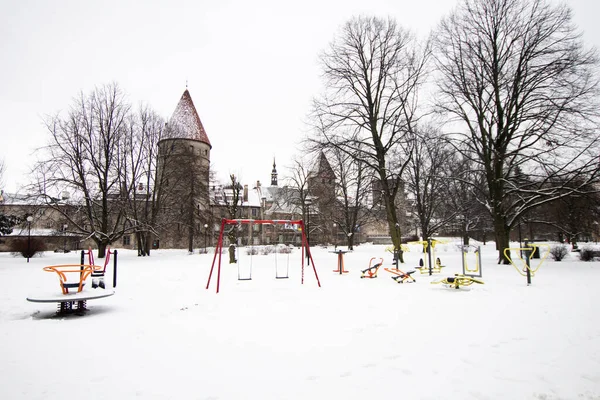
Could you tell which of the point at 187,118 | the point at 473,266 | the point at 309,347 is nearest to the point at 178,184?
the point at 187,118

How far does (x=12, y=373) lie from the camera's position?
4137mm

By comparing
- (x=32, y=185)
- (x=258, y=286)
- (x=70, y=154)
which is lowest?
(x=258, y=286)

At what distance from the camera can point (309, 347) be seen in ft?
16.4

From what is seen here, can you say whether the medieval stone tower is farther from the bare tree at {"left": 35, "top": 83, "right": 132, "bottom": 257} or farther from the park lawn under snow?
the park lawn under snow

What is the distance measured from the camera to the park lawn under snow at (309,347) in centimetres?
368

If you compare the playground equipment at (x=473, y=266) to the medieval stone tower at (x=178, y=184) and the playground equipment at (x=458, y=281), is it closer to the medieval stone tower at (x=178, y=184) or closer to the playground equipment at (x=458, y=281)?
the playground equipment at (x=458, y=281)

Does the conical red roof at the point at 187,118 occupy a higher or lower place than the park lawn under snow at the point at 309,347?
higher

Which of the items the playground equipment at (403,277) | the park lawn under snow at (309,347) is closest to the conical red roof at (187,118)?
the playground equipment at (403,277)

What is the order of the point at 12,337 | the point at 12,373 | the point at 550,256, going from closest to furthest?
the point at 12,373 → the point at 12,337 → the point at 550,256

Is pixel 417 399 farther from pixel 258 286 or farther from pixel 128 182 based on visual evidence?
pixel 128 182

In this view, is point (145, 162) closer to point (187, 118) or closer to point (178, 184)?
point (178, 184)

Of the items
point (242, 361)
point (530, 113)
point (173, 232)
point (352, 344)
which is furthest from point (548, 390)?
point (173, 232)

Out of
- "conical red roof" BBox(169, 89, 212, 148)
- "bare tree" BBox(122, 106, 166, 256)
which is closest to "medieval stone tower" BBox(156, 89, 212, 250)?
"bare tree" BBox(122, 106, 166, 256)

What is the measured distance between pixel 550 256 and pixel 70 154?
33.1 meters
